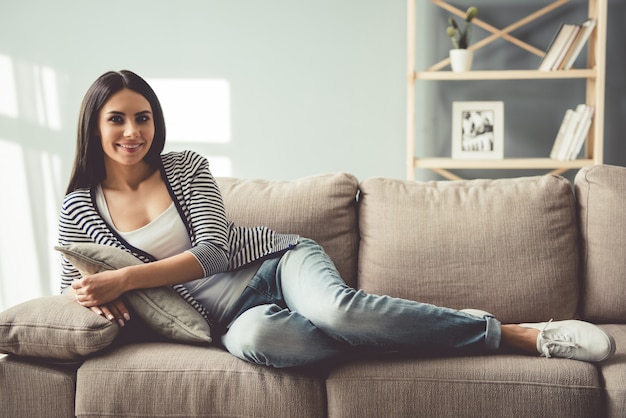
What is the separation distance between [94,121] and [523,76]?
6.01 feet

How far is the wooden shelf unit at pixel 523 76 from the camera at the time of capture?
2922 millimetres

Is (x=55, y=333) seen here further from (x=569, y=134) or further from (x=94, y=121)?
(x=569, y=134)

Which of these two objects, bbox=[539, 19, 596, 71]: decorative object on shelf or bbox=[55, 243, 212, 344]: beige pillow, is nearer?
bbox=[55, 243, 212, 344]: beige pillow

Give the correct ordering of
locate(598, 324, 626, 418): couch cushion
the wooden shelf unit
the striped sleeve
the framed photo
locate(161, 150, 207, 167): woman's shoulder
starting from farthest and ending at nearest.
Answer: the framed photo, the wooden shelf unit, locate(161, 150, 207, 167): woman's shoulder, the striped sleeve, locate(598, 324, 626, 418): couch cushion

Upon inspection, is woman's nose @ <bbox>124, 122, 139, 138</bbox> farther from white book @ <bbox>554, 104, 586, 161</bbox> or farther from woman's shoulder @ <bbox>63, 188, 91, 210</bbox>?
white book @ <bbox>554, 104, 586, 161</bbox>

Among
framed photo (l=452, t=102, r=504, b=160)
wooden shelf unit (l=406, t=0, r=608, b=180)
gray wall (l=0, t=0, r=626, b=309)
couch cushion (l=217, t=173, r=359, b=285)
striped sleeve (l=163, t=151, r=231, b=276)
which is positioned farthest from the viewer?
gray wall (l=0, t=0, r=626, b=309)

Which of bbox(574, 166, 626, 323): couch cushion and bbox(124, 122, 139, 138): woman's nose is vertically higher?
bbox(124, 122, 139, 138): woman's nose

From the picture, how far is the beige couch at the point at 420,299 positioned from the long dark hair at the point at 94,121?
1.28ft

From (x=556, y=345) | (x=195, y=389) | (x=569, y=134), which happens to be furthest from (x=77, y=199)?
(x=569, y=134)

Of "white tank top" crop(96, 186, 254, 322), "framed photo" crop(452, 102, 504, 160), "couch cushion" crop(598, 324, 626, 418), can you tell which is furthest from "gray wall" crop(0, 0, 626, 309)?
"couch cushion" crop(598, 324, 626, 418)

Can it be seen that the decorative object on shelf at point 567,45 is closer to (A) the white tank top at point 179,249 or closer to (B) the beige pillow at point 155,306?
(A) the white tank top at point 179,249

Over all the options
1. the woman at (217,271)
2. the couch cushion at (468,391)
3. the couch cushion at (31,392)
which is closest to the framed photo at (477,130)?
the woman at (217,271)

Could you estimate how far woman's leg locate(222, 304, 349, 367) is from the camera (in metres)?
1.58

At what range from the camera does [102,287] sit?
5.49ft
